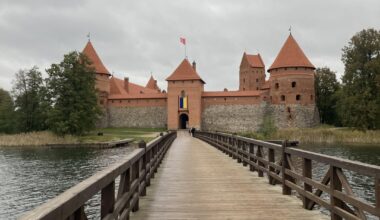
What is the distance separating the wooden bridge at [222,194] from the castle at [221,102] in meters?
42.0

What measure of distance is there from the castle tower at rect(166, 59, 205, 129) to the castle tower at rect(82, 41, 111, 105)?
352 inches

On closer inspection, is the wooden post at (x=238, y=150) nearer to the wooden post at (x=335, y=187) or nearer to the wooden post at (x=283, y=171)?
the wooden post at (x=283, y=171)

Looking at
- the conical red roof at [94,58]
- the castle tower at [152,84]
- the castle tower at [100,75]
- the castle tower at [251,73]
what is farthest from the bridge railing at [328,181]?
the castle tower at [152,84]

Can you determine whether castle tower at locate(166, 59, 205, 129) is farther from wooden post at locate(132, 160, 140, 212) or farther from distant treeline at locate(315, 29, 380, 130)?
wooden post at locate(132, 160, 140, 212)

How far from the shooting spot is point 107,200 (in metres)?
3.34

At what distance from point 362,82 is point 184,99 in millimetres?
21600

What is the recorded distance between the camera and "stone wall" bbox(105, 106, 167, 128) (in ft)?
173

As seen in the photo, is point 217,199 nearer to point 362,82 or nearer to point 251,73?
point 362,82

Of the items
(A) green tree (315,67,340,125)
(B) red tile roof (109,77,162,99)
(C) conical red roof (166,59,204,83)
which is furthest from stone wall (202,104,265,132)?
(A) green tree (315,67,340,125)

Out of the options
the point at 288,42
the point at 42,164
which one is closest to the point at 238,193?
the point at 42,164

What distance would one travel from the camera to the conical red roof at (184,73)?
51969 mm

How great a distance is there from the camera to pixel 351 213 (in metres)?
3.92

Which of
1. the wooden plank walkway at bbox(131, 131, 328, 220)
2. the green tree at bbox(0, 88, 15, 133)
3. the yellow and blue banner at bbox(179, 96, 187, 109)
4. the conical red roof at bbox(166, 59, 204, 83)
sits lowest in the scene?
the wooden plank walkway at bbox(131, 131, 328, 220)

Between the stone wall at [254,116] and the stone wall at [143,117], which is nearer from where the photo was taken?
the stone wall at [254,116]
